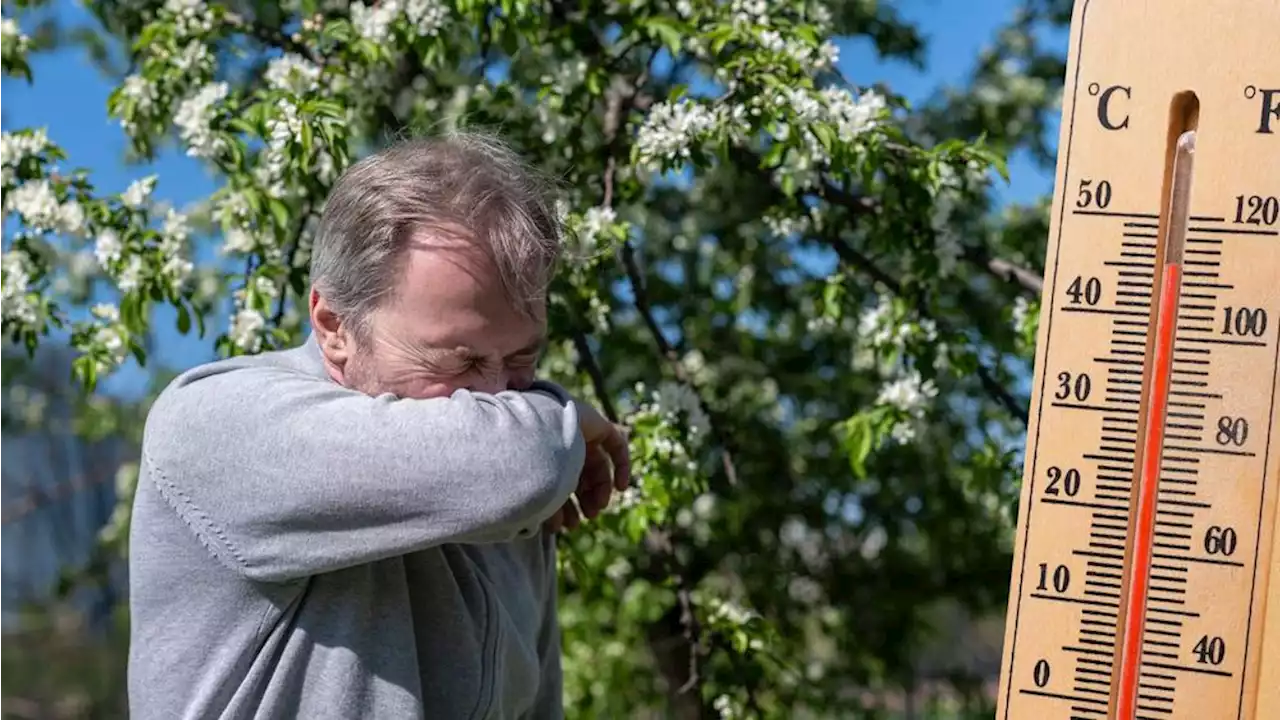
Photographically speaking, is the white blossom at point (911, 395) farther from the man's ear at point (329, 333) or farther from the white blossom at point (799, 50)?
the man's ear at point (329, 333)

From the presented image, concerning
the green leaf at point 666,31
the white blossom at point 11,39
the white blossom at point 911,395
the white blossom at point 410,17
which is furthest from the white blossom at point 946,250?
the white blossom at point 11,39

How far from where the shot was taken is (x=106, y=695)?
7250 mm

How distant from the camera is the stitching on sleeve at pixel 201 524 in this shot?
5.96ft

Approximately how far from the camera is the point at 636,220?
10.9ft

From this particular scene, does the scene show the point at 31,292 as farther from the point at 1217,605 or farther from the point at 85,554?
the point at 85,554

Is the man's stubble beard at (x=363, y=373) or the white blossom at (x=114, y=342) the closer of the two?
the man's stubble beard at (x=363, y=373)

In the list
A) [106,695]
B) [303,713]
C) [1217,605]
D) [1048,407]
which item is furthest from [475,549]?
[106,695]

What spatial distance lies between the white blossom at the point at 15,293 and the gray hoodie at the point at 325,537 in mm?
1254

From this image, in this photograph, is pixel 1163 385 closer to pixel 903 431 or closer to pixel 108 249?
pixel 903 431

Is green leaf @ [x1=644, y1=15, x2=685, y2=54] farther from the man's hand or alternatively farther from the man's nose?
the man's nose

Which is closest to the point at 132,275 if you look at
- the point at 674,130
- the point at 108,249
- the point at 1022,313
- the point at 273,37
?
the point at 108,249

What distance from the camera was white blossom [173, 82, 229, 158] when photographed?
10.1 ft

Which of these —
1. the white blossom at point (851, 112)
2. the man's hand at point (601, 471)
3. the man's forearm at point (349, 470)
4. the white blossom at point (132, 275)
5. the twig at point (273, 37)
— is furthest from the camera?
the twig at point (273, 37)

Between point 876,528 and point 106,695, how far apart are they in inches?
163
